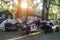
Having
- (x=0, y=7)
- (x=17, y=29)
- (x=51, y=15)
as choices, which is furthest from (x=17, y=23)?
(x=51, y=15)

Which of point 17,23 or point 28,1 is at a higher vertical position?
point 28,1

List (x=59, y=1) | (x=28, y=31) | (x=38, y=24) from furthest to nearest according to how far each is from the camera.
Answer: (x=59, y=1) → (x=38, y=24) → (x=28, y=31)

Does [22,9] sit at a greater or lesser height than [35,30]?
greater

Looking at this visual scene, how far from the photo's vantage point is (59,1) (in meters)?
31.9

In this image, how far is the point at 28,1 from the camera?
2639 cm

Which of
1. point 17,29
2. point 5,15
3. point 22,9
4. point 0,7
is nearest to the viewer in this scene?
point 17,29

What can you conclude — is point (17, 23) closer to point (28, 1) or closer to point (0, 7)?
point (28, 1)

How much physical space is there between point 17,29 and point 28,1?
8.73 meters

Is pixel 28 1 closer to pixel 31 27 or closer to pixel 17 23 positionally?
pixel 17 23

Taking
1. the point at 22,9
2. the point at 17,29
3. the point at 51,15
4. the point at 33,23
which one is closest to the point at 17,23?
the point at 17,29

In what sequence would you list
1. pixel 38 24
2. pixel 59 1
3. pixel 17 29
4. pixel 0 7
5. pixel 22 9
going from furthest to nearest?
1. pixel 0 7
2. pixel 59 1
3. pixel 22 9
4. pixel 17 29
5. pixel 38 24

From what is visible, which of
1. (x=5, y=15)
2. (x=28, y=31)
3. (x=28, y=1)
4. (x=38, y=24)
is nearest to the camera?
(x=28, y=31)

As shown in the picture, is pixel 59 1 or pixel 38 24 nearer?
pixel 38 24

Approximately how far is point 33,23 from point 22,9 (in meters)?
6.06
